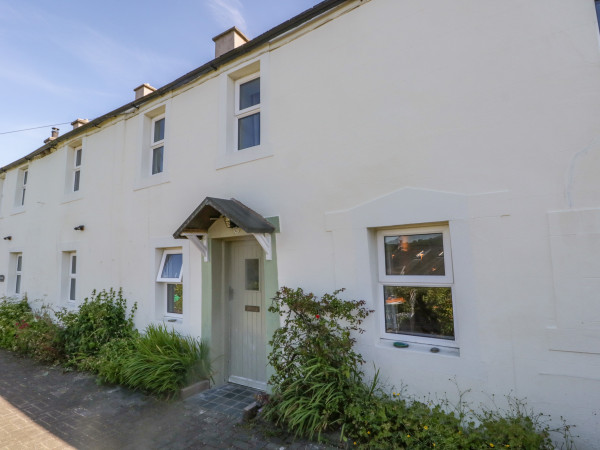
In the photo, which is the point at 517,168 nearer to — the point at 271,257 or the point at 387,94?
the point at 387,94

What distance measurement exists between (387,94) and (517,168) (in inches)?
66.9

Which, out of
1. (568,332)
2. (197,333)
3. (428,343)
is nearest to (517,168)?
(568,332)

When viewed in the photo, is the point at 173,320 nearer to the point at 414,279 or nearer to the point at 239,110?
the point at 239,110

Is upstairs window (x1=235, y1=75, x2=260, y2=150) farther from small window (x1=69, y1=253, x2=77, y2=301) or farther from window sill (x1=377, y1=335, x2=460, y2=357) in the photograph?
small window (x1=69, y1=253, x2=77, y2=301)

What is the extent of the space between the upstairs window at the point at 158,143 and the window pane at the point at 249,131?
83.6 inches

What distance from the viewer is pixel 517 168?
10.5ft

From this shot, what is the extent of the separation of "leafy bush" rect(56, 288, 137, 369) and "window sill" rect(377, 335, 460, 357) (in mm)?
4901

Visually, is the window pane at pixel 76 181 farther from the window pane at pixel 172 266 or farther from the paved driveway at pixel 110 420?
the paved driveway at pixel 110 420

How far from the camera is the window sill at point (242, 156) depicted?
4.97 m

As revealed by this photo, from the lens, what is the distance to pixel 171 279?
19.8 ft

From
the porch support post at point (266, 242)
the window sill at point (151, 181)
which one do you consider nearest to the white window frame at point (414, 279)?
the porch support post at point (266, 242)

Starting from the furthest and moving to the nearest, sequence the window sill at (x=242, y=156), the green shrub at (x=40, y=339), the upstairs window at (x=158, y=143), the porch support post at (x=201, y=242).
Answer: the upstairs window at (x=158, y=143), the green shrub at (x=40, y=339), the porch support post at (x=201, y=242), the window sill at (x=242, y=156)

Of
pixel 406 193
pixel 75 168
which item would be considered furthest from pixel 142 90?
pixel 406 193

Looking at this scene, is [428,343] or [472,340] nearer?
[472,340]
